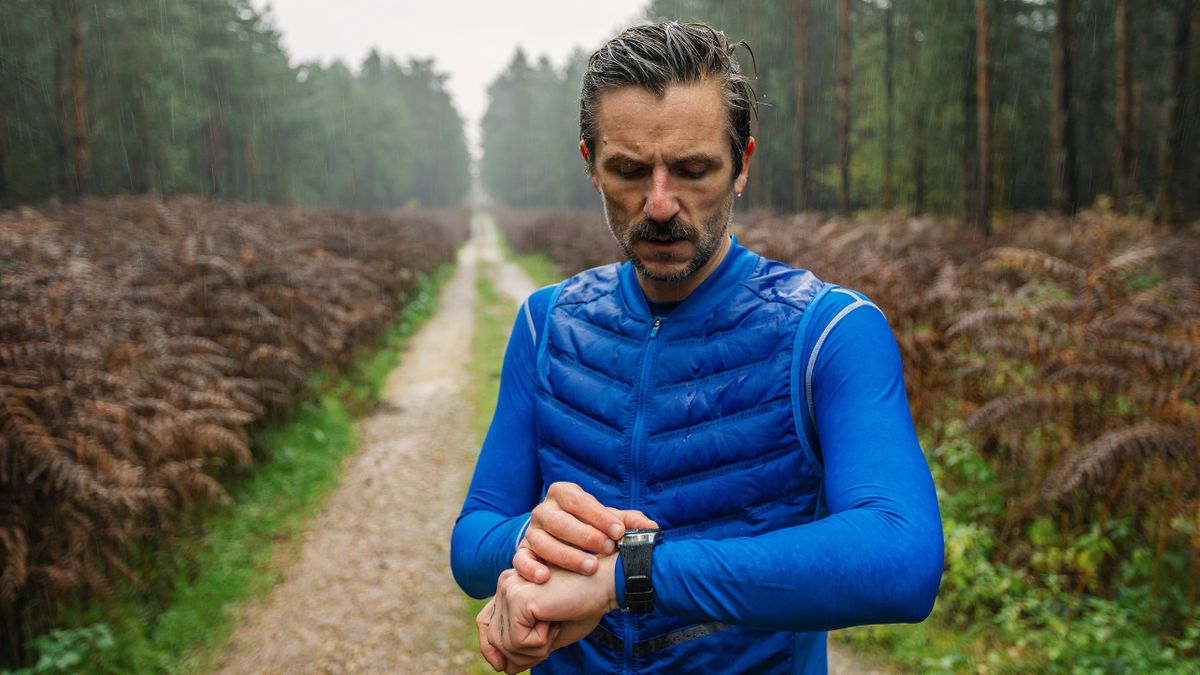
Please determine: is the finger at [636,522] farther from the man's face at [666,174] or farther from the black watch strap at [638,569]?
the man's face at [666,174]

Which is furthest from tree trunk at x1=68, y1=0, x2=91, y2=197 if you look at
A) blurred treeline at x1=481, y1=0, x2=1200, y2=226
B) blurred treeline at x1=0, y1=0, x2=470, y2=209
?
blurred treeline at x1=481, y1=0, x2=1200, y2=226

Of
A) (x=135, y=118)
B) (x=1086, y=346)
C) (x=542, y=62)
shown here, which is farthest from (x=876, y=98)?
(x=542, y=62)

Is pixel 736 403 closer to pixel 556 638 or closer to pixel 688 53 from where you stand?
pixel 556 638

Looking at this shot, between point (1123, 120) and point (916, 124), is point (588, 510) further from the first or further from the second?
point (916, 124)

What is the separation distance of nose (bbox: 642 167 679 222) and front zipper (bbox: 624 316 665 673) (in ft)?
0.85

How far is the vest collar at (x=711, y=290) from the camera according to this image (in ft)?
4.82

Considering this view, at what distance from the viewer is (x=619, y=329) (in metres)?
1.54

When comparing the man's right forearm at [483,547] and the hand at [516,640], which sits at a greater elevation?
the man's right forearm at [483,547]

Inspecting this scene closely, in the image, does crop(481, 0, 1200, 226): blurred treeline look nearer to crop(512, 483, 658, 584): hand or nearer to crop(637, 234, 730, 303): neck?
crop(637, 234, 730, 303): neck

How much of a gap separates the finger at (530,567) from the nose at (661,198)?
711mm

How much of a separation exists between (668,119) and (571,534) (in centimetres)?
82

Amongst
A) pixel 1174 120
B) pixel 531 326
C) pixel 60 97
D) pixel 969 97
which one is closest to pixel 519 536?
pixel 531 326

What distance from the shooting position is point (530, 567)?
1.18m

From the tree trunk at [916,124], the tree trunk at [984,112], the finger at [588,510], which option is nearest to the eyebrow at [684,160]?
the finger at [588,510]
